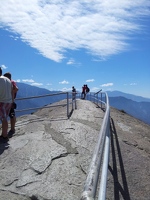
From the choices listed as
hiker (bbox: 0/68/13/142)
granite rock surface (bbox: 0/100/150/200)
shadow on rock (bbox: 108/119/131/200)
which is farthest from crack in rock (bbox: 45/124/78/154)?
hiker (bbox: 0/68/13/142)

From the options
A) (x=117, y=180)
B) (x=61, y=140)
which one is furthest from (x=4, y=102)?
(x=117, y=180)

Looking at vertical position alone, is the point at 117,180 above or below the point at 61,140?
below

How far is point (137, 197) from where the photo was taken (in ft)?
17.3

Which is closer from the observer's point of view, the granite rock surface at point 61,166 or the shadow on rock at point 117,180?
the granite rock surface at point 61,166

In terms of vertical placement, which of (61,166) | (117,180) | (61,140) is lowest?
(117,180)

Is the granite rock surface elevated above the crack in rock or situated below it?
below

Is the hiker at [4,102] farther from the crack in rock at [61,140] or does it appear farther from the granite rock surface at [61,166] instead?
the crack in rock at [61,140]

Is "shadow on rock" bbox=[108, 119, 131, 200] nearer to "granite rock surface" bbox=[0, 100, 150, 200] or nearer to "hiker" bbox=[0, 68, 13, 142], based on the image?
"granite rock surface" bbox=[0, 100, 150, 200]

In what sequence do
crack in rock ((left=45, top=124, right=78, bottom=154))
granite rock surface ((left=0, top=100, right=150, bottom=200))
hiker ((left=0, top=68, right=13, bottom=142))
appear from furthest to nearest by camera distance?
1. hiker ((left=0, top=68, right=13, bottom=142))
2. crack in rock ((left=45, top=124, right=78, bottom=154))
3. granite rock surface ((left=0, top=100, right=150, bottom=200))

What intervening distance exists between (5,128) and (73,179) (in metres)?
3.28

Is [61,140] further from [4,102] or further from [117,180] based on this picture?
[117,180]

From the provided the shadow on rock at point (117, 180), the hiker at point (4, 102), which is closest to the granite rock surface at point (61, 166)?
the shadow on rock at point (117, 180)

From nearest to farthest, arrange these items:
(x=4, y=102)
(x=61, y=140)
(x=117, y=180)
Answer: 1. (x=117, y=180)
2. (x=61, y=140)
3. (x=4, y=102)

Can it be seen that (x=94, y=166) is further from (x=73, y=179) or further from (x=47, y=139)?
(x=47, y=139)
